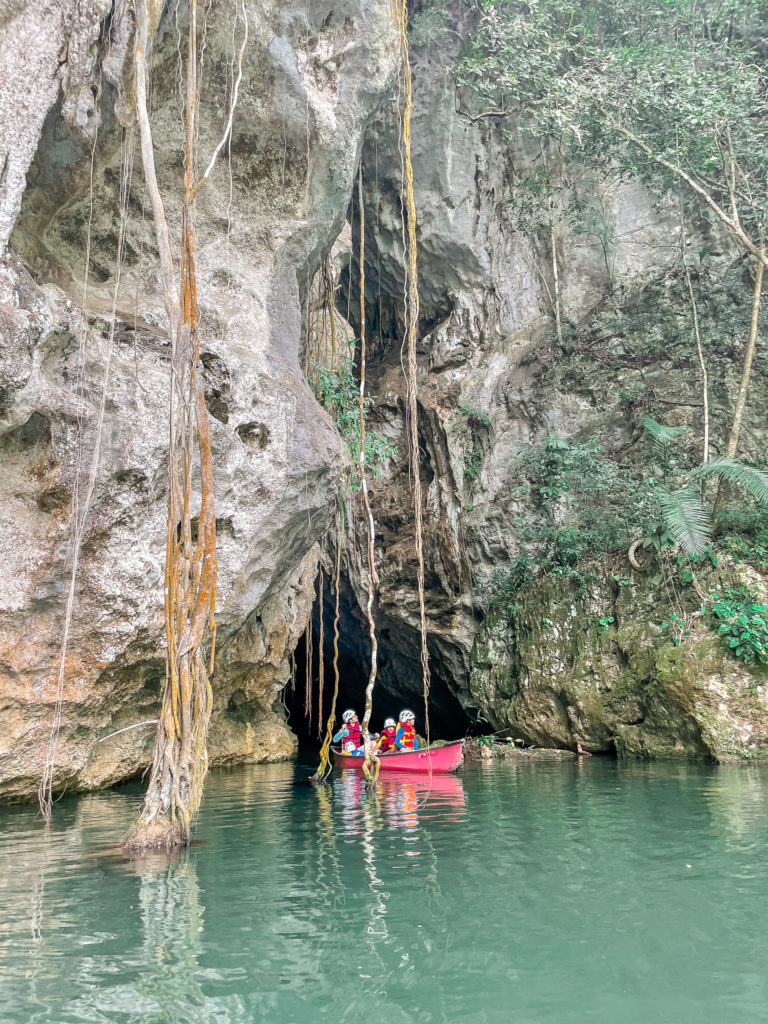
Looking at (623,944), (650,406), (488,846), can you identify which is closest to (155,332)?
(488,846)

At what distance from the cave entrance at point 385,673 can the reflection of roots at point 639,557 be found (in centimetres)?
453

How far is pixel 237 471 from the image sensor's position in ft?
28.0

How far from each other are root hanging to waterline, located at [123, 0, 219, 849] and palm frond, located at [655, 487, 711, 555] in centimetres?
764

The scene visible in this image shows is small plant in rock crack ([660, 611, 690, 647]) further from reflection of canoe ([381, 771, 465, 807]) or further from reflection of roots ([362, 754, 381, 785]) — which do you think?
reflection of roots ([362, 754, 381, 785])

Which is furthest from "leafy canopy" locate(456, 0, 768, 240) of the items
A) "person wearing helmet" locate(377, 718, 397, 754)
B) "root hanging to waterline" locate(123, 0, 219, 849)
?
"person wearing helmet" locate(377, 718, 397, 754)

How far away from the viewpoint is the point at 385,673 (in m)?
17.0

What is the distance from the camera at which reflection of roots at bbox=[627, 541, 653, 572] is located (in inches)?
479

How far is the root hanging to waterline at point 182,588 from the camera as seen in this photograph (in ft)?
16.6

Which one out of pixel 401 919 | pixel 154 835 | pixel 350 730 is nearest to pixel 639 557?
pixel 350 730

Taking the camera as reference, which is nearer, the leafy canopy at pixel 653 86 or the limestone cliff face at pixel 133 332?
the limestone cliff face at pixel 133 332

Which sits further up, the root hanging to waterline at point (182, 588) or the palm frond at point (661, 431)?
the palm frond at point (661, 431)

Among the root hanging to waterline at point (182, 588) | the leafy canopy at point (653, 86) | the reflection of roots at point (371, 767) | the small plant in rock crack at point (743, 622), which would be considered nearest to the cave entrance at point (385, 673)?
the reflection of roots at point (371, 767)

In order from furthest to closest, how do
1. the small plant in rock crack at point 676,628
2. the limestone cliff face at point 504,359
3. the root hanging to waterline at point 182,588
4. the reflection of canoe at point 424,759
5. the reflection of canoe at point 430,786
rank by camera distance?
the limestone cliff face at point 504,359, the small plant in rock crack at point 676,628, the reflection of canoe at point 424,759, the reflection of canoe at point 430,786, the root hanging to waterline at point 182,588

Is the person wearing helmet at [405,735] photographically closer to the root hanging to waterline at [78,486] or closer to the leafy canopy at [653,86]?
the root hanging to waterline at [78,486]
